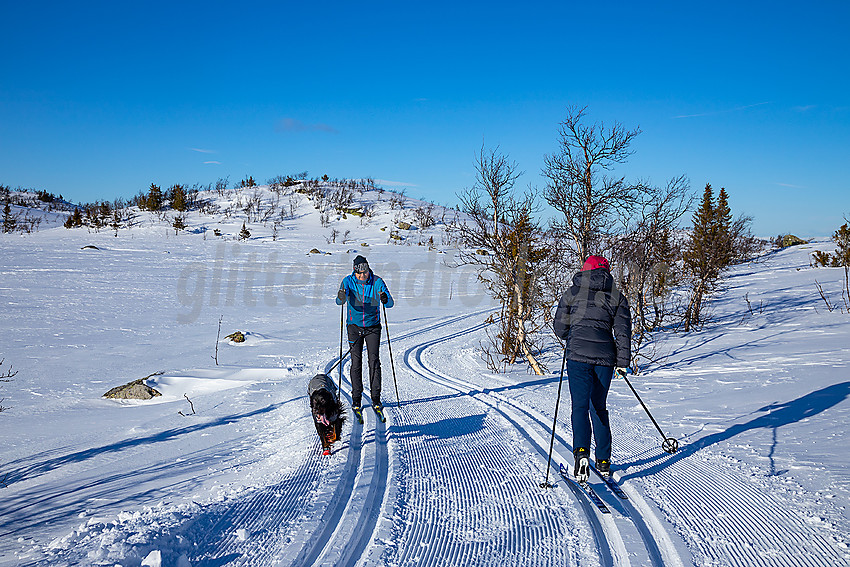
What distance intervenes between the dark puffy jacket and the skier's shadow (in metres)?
1.27

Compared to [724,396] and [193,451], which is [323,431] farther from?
[724,396]

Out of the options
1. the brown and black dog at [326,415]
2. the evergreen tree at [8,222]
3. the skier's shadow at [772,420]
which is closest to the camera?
the skier's shadow at [772,420]

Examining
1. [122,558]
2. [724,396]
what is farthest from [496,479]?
[724,396]

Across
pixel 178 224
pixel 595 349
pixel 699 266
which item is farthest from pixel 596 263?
pixel 178 224

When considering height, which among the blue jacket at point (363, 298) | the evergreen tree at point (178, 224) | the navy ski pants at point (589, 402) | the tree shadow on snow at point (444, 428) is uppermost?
the evergreen tree at point (178, 224)

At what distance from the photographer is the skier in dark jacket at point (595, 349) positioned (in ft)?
15.1

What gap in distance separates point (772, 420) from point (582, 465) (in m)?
3.34

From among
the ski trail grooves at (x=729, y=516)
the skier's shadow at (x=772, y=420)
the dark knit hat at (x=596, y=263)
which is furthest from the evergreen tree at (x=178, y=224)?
the ski trail grooves at (x=729, y=516)

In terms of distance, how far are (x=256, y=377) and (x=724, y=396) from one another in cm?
871

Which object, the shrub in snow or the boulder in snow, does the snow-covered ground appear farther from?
the shrub in snow

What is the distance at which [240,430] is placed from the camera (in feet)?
21.5

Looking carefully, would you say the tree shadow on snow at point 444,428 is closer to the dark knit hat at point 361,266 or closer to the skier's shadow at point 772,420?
the skier's shadow at point 772,420

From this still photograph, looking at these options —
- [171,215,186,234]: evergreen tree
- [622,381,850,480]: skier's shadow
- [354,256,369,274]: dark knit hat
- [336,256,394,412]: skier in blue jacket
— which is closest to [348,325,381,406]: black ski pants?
[336,256,394,412]: skier in blue jacket

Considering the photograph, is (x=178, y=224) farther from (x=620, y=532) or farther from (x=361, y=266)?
(x=620, y=532)
